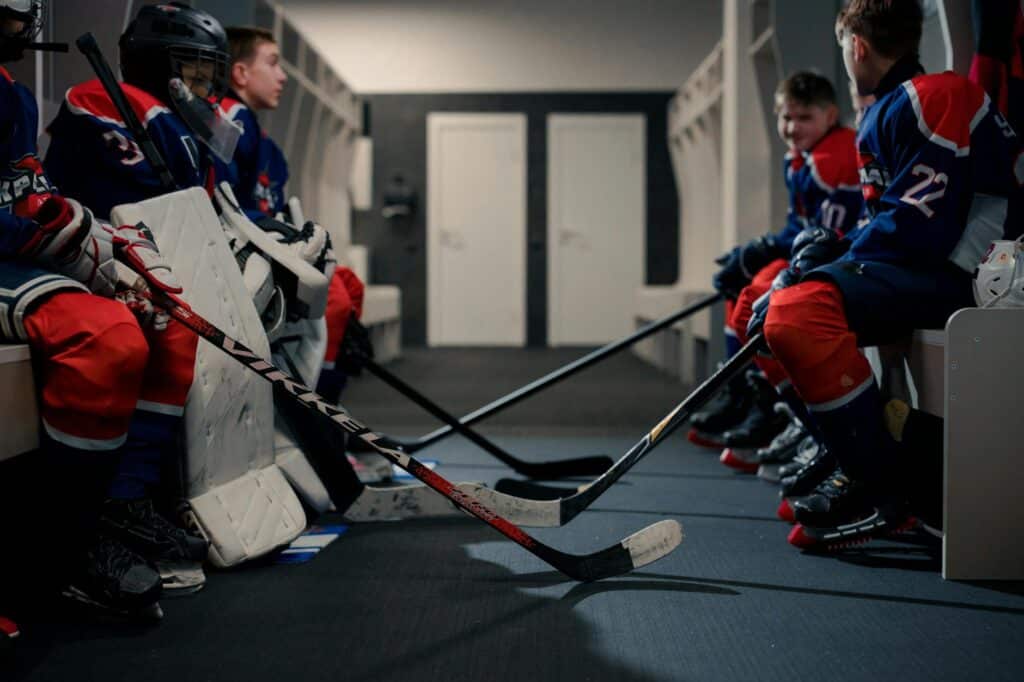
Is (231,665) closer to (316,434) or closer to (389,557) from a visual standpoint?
(389,557)

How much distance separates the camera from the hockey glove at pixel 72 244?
1560 mm

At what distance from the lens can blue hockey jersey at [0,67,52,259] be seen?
1527 mm

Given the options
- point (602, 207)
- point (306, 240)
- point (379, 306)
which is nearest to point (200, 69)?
point (306, 240)

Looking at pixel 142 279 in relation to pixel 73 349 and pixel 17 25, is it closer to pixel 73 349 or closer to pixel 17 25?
pixel 73 349

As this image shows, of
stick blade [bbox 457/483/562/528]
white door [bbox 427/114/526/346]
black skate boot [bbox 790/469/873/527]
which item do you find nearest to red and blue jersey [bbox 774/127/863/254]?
black skate boot [bbox 790/469/873/527]

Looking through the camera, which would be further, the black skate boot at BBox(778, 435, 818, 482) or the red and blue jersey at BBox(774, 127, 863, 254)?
the red and blue jersey at BBox(774, 127, 863, 254)

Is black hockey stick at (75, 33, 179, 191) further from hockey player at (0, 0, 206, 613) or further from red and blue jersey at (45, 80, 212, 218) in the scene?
hockey player at (0, 0, 206, 613)

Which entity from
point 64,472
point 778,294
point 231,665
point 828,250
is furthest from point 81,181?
point 828,250

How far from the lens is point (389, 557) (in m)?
1.96

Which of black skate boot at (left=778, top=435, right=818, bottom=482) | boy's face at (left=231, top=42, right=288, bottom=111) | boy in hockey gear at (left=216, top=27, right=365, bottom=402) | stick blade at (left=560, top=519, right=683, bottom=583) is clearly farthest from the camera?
boy's face at (left=231, top=42, right=288, bottom=111)

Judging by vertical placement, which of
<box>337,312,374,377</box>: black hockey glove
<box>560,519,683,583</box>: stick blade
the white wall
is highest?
the white wall

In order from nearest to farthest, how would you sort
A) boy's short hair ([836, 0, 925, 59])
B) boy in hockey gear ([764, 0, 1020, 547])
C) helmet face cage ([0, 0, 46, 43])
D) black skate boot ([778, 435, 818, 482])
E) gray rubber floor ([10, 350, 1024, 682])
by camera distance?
gray rubber floor ([10, 350, 1024, 682])
helmet face cage ([0, 0, 46, 43])
boy in hockey gear ([764, 0, 1020, 547])
boy's short hair ([836, 0, 925, 59])
black skate boot ([778, 435, 818, 482])

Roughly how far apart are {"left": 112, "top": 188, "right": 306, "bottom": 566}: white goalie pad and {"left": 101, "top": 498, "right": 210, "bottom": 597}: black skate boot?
90 mm

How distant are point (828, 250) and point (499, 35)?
7.32m
